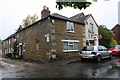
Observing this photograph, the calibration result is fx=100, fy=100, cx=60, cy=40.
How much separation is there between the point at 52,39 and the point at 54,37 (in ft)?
1.39

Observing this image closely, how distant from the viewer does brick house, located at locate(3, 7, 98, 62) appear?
12.3m

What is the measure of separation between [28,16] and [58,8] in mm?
38837

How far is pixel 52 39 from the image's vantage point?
12.2 meters

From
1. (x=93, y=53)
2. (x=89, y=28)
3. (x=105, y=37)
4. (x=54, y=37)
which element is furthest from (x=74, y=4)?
(x=105, y=37)

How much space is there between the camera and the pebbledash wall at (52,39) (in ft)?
40.4

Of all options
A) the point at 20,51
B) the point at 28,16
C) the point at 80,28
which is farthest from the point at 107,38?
the point at 28,16

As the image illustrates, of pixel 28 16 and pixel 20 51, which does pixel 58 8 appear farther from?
pixel 28 16

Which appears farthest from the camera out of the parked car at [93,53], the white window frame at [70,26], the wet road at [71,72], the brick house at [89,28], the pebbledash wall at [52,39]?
the brick house at [89,28]

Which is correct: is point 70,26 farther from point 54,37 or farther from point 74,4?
point 74,4

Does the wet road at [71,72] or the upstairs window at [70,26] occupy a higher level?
the upstairs window at [70,26]

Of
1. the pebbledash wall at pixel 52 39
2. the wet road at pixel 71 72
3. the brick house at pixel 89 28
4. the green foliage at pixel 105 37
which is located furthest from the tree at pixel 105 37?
the wet road at pixel 71 72

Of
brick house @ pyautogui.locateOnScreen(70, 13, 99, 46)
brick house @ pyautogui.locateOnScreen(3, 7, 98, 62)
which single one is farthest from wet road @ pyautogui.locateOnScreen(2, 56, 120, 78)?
brick house @ pyautogui.locateOnScreen(70, 13, 99, 46)

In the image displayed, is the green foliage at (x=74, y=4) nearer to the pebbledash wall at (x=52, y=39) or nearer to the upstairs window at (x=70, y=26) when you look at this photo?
the pebbledash wall at (x=52, y=39)

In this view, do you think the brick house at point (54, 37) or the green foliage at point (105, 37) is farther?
the green foliage at point (105, 37)
